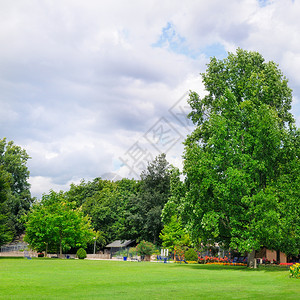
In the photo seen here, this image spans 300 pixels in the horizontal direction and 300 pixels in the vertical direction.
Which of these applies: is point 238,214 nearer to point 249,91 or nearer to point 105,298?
point 249,91

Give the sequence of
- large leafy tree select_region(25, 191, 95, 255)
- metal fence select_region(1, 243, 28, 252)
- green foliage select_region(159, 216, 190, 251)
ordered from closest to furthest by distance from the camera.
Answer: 1. large leafy tree select_region(25, 191, 95, 255)
2. green foliage select_region(159, 216, 190, 251)
3. metal fence select_region(1, 243, 28, 252)

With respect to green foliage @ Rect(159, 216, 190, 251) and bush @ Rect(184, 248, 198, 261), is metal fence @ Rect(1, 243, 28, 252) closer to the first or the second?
green foliage @ Rect(159, 216, 190, 251)

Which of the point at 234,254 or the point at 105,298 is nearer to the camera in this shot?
the point at 105,298

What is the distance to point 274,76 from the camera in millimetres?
37719

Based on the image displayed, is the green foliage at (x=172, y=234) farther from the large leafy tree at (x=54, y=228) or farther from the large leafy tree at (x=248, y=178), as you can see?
the large leafy tree at (x=248, y=178)

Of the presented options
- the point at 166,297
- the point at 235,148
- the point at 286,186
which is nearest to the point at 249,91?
the point at 235,148

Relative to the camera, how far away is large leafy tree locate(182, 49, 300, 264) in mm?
29594

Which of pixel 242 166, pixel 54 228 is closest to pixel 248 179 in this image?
pixel 242 166

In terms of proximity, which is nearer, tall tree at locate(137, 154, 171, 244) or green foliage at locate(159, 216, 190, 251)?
green foliage at locate(159, 216, 190, 251)

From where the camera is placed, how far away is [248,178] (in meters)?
31.0

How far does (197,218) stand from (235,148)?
6817 millimetres

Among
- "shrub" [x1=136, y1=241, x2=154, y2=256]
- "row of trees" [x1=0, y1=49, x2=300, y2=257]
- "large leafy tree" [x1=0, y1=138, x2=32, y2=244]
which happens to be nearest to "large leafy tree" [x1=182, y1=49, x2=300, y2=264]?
"row of trees" [x1=0, y1=49, x2=300, y2=257]

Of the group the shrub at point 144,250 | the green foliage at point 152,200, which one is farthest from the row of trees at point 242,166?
the green foliage at point 152,200

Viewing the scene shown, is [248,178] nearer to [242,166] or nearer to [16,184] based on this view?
[242,166]
